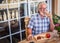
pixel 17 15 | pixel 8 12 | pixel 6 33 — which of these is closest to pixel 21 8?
pixel 17 15

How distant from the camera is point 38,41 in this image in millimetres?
2020

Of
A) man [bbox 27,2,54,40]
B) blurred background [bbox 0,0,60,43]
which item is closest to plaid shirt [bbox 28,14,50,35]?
man [bbox 27,2,54,40]

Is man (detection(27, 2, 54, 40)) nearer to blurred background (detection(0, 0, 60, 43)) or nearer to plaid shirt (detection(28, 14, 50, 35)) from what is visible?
plaid shirt (detection(28, 14, 50, 35))

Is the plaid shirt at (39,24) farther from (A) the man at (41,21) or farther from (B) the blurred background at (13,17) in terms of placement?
(B) the blurred background at (13,17)

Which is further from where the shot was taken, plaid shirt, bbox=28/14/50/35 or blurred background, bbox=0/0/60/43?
blurred background, bbox=0/0/60/43

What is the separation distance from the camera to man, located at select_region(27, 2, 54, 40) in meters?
2.46

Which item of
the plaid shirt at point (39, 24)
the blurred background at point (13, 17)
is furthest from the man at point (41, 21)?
the blurred background at point (13, 17)

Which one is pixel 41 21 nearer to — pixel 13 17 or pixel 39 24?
pixel 39 24

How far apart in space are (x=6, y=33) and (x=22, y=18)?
551mm

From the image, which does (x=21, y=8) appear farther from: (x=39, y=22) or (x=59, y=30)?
(x=59, y=30)

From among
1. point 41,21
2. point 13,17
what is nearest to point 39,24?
point 41,21

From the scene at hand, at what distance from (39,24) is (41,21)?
71 mm

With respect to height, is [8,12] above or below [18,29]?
above

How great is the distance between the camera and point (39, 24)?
2.54m
